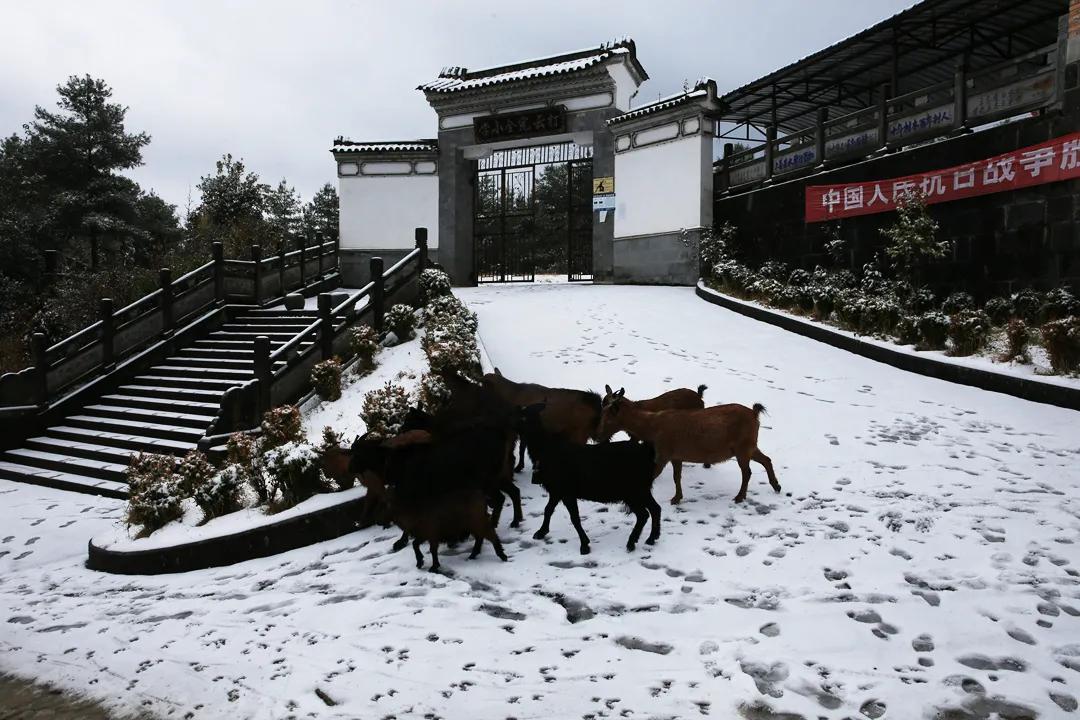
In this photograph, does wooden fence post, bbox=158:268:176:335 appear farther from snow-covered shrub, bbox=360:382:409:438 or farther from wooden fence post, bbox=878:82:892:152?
wooden fence post, bbox=878:82:892:152

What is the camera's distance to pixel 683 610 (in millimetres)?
3850

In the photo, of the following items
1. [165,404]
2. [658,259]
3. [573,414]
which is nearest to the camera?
[573,414]

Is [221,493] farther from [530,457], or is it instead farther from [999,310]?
[999,310]

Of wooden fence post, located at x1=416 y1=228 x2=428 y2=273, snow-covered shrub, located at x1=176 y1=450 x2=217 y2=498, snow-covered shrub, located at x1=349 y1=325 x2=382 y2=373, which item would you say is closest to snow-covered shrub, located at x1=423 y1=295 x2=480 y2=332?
snow-covered shrub, located at x1=349 y1=325 x2=382 y2=373

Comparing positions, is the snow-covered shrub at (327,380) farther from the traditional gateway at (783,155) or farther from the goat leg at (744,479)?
the traditional gateway at (783,155)

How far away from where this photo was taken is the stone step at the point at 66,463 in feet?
32.3

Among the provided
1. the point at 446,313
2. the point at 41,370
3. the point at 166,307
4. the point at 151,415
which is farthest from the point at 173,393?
the point at 446,313

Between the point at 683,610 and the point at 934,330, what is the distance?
8168 mm

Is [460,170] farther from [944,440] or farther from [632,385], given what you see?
[944,440]

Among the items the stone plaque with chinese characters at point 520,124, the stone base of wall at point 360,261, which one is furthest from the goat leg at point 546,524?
the stone base of wall at point 360,261

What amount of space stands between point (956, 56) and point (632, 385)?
1614 centimetres

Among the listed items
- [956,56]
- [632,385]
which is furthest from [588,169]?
[632,385]

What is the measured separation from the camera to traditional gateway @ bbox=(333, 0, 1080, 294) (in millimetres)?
10859

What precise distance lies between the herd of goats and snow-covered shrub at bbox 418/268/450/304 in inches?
315
